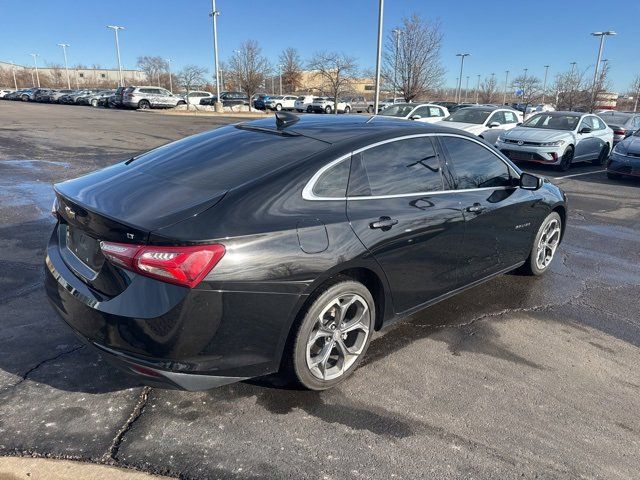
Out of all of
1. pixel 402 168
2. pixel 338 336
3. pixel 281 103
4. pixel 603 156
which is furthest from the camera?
pixel 281 103

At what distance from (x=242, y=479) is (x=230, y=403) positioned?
625mm

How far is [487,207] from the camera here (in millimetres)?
4059

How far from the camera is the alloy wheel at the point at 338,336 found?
9.80 feet

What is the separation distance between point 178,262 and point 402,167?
179cm

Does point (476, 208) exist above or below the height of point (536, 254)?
above

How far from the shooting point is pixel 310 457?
8.28ft

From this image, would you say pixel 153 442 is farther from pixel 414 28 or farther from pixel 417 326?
pixel 414 28

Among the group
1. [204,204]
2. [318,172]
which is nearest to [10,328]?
[204,204]

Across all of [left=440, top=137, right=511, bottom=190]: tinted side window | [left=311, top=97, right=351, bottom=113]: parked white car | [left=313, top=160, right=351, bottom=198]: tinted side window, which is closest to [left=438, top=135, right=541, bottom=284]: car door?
[left=440, top=137, right=511, bottom=190]: tinted side window

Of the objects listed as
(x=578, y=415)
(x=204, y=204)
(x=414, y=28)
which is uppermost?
(x=414, y=28)

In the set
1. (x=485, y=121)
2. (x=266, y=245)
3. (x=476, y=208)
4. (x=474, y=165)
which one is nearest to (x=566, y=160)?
(x=485, y=121)

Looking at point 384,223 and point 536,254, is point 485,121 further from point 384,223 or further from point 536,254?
point 384,223

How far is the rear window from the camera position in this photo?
2.96m

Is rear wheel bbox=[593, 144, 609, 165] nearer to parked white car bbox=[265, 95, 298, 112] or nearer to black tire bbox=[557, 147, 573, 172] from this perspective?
black tire bbox=[557, 147, 573, 172]
